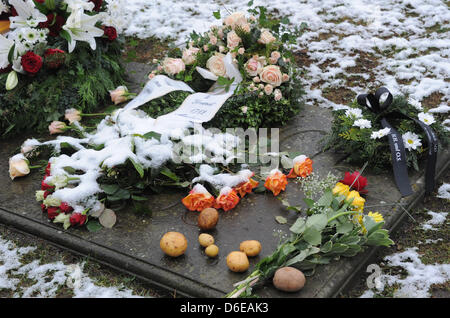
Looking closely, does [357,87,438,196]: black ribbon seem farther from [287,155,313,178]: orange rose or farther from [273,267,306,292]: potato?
[273,267,306,292]: potato

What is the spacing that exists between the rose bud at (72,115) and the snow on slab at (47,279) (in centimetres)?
131

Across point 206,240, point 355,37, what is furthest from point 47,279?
point 355,37

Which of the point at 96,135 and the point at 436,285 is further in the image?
the point at 96,135

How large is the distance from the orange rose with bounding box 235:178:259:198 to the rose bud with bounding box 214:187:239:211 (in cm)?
7

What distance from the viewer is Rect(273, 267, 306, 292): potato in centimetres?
224

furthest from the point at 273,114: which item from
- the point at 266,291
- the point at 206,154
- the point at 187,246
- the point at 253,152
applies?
the point at 266,291

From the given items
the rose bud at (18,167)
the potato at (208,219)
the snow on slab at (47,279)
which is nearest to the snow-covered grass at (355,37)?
the rose bud at (18,167)

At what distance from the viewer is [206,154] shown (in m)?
3.15

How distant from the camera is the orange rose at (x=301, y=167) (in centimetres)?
306

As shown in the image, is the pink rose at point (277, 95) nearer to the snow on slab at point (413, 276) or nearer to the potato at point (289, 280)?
the snow on slab at point (413, 276)

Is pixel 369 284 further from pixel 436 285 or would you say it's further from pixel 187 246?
pixel 187 246

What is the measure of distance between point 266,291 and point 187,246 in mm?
511

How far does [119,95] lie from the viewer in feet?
13.4

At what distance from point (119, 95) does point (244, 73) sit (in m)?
1.05
